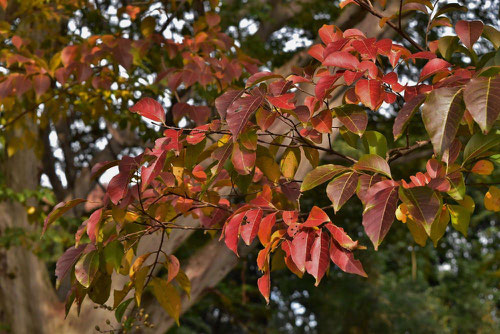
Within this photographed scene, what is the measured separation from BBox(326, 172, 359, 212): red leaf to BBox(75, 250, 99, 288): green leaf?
598 mm

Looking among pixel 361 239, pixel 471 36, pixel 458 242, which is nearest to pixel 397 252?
pixel 458 242

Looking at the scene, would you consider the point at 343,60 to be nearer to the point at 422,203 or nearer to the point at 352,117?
the point at 352,117

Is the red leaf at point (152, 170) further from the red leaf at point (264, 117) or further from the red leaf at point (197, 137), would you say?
the red leaf at point (264, 117)

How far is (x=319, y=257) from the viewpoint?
48.6 inches

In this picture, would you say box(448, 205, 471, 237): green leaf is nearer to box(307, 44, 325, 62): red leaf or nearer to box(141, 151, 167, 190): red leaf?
box(307, 44, 325, 62): red leaf

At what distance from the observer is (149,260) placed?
275 cm

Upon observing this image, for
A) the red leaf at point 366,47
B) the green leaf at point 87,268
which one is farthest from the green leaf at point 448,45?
the green leaf at point 87,268

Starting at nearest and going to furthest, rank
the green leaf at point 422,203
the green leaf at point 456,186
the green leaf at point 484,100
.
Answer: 1. the green leaf at point 484,100
2. the green leaf at point 422,203
3. the green leaf at point 456,186

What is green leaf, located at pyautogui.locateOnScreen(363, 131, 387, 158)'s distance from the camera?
4.45 ft

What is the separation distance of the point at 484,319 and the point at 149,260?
19.7 ft

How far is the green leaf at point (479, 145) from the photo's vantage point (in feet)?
3.74

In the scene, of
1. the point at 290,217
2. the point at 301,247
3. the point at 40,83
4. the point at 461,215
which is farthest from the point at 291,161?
the point at 40,83

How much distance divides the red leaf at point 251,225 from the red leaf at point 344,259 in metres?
0.18

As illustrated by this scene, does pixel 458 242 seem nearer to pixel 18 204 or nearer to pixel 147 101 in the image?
pixel 18 204
